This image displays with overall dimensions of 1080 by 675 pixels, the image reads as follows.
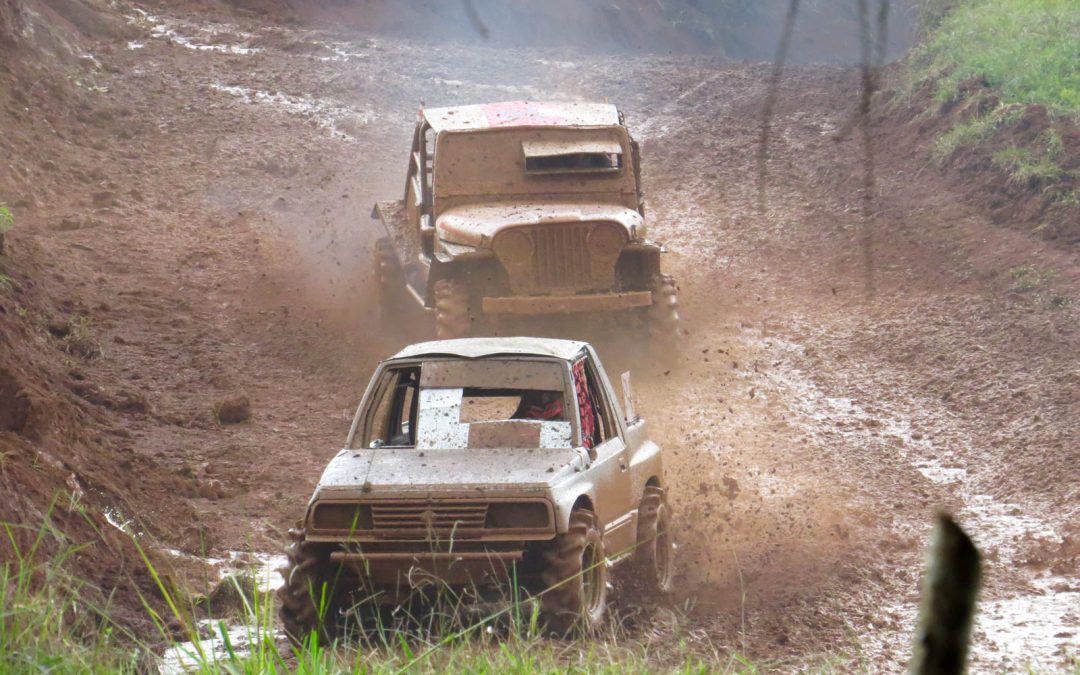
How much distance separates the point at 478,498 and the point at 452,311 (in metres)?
5.48

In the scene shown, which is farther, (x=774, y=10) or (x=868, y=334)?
(x=774, y=10)

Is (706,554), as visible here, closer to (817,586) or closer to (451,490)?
(817,586)

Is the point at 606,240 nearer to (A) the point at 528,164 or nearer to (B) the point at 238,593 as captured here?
(A) the point at 528,164

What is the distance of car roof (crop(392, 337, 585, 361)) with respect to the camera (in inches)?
267

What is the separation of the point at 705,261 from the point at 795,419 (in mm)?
5136

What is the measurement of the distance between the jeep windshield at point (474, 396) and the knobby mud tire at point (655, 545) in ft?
2.63

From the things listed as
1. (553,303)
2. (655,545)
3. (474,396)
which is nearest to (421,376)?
(474,396)

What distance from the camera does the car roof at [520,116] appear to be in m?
12.2

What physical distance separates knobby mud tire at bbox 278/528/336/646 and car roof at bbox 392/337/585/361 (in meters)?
1.26

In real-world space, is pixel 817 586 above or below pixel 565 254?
below

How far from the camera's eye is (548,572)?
576 centimetres

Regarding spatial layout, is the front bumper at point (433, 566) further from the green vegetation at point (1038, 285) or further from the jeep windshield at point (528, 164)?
the green vegetation at point (1038, 285)

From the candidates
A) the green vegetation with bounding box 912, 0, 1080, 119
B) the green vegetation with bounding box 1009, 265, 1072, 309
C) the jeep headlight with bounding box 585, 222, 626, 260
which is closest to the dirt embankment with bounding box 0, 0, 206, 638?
the jeep headlight with bounding box 585, 222, 626, 260

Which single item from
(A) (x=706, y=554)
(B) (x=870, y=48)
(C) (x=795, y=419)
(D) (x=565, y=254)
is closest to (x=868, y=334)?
(C) (x=795, y=419)
